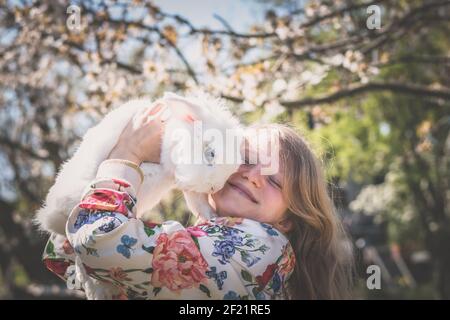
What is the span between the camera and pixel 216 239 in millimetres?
1467

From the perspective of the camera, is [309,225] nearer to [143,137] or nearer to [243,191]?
[243,191]

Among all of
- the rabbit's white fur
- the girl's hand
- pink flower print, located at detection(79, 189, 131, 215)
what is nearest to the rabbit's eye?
the rabbit's white fur

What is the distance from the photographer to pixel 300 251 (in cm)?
184

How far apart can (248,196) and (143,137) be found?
1.28ft

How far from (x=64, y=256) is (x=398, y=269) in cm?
1296

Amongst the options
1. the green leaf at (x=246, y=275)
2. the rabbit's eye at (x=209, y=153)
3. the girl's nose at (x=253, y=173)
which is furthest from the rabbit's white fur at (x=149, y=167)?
the green leaf at (x=246, y=275)

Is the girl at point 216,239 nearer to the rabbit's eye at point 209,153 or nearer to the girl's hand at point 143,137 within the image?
the girl's hand at point 143,137

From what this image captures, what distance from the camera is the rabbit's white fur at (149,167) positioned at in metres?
1.44

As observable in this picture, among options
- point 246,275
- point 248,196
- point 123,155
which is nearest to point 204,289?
point 246,275

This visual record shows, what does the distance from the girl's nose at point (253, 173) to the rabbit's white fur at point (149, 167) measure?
0.38ft

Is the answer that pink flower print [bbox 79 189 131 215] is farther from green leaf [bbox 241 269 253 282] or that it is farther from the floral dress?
green leaf [bbox 241 269 253 282]

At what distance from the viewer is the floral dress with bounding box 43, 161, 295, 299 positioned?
51.7 inches

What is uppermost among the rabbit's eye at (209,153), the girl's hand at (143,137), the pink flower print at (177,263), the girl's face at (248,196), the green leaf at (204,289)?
the girl's hand at (143,137)
